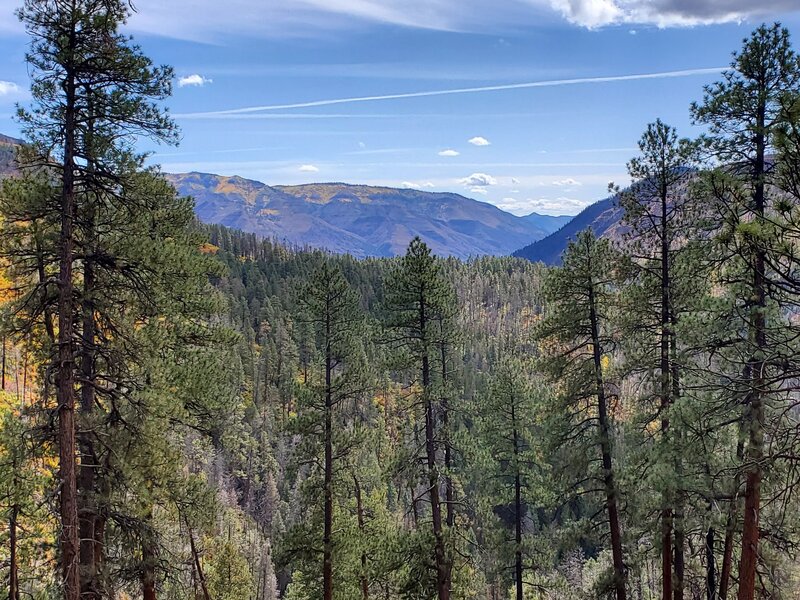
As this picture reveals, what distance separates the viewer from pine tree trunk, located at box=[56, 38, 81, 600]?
23.9 feet

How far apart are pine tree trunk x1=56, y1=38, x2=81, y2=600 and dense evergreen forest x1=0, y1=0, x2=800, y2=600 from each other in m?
0.03

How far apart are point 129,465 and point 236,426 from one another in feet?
142

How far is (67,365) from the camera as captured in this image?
748cm

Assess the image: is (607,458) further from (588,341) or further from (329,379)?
(329,379)

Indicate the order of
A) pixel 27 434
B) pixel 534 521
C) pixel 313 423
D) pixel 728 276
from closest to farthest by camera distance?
1. pixel 27 434
2. pixel 728 276
3. pixel 313 423
4. pixel 534 521

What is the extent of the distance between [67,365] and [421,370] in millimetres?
9347

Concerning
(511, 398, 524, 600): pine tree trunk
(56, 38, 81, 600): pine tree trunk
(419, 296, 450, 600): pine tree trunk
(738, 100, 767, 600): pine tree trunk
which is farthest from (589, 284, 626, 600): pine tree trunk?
(56, 38, 81, 600): pine tree trunk

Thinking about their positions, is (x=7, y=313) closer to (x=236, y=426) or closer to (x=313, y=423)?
(x=313, y=423)

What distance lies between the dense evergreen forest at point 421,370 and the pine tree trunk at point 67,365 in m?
0.03

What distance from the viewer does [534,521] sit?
63.4 metres

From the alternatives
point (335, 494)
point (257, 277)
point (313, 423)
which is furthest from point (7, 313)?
point (257, 277)

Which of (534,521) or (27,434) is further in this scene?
(534,521)

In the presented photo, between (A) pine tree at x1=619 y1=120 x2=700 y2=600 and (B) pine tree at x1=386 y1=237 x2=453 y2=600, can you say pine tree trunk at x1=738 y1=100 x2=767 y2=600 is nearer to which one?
(A) pine tree at x1=619 y1=120 x2=700 y2=600

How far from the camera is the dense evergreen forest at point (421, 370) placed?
7.61 m
